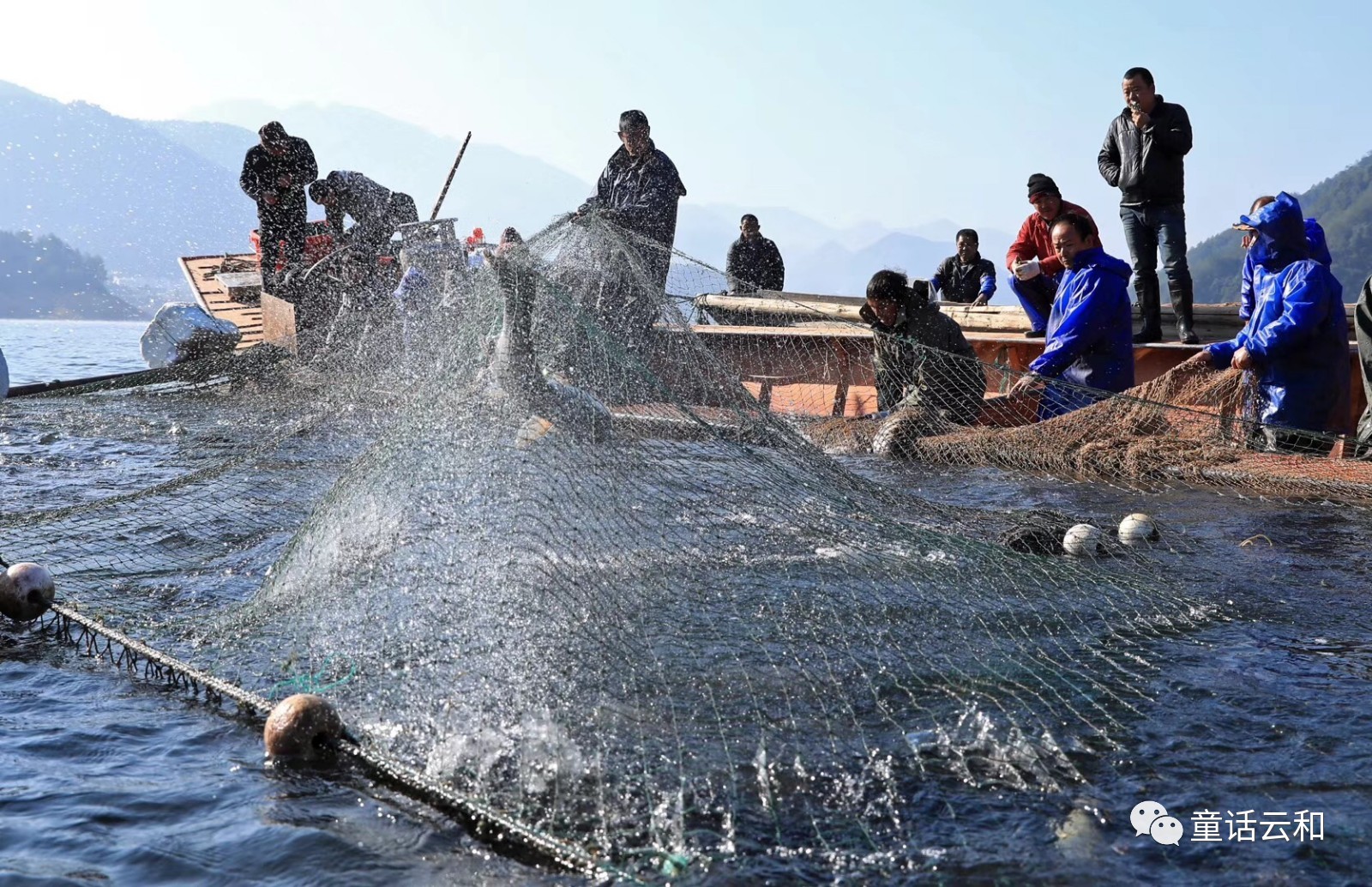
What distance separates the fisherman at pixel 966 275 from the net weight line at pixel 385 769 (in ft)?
32.3

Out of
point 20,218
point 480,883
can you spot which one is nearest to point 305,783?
point 480,883

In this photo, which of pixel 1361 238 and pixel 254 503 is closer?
pixel 254 503

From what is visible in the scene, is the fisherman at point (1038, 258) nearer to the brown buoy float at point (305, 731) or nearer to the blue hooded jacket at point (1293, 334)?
the blue hooded jacket at point (1293, 334)

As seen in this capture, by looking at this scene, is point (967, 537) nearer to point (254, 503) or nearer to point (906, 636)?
point (906, 636)

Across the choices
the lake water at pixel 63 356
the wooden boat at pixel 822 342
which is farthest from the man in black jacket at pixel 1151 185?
the lake water at pixel 63 356

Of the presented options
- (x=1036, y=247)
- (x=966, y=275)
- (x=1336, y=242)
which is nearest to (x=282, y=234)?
(x=966, y=275)

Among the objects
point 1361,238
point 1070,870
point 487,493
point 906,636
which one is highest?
point 1361,238

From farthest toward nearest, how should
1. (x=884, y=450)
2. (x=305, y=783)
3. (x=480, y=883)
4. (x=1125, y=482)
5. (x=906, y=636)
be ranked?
(x=884, y=450)
(x=1125, y=482)
(x=906, y=636)
(x=305, y=783)
(x=480, y=883)

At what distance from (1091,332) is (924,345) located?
119 centimetres

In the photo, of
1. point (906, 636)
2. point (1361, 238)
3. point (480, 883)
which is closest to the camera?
point (480, 883)

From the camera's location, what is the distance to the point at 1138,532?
20.7 ft

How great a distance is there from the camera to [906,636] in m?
4.33

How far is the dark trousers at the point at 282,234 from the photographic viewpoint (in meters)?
13.6

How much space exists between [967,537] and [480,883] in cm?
307
